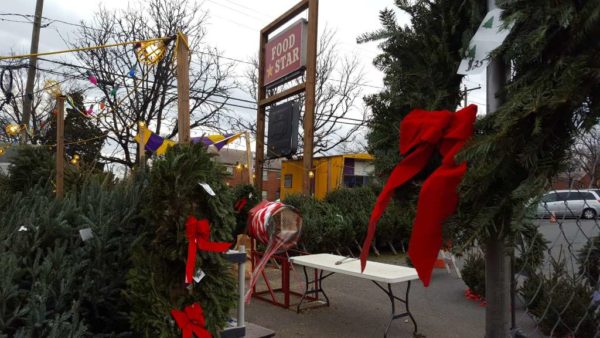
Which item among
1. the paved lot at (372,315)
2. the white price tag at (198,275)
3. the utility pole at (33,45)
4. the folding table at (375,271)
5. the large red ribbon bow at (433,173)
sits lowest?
the paved lot at (372,315)

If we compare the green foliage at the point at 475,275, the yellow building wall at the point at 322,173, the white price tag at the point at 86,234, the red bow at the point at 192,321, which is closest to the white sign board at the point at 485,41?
the red bow at the point at 192,321

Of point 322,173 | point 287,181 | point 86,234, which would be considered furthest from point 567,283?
point 287,181

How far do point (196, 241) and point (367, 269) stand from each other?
2.79 m

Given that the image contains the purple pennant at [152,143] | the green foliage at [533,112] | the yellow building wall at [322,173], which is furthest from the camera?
the yellow building wall at [322,173]

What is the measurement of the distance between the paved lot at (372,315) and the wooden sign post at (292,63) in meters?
2.41

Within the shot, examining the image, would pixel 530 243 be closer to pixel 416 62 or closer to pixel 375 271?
pixel 416 62

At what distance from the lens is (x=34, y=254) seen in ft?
9.55

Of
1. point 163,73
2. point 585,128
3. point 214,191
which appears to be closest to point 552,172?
point 585,128

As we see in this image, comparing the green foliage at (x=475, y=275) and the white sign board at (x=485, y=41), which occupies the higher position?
the white sign board at (x=485, y=41)

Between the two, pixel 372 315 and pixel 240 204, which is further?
pixel 240 204

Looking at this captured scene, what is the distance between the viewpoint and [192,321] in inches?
113

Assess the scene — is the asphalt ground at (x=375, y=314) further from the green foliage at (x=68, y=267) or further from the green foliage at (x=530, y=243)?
the green foliage at (x=530, y=243)

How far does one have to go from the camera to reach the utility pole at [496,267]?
1178mm

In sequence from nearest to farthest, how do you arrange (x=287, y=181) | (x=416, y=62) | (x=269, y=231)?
(x=416, y=62) → (x=269, y=231) → (x=287, y=181)
